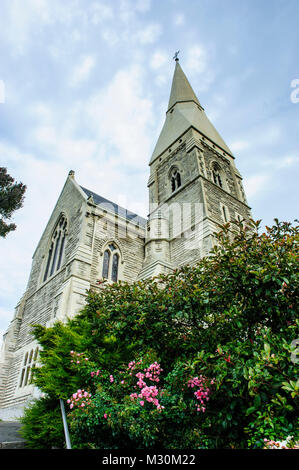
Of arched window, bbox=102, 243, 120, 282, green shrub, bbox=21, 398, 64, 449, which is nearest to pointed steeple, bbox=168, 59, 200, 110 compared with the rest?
arched window, bbox=102, 243, 120, 282

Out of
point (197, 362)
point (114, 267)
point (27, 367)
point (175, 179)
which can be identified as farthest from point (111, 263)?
point (197, 362)

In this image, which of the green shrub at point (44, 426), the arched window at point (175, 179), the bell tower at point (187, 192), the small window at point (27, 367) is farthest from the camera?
the arched window at point (175, 179)

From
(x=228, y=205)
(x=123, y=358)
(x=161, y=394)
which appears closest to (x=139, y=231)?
(x=228, y=205)

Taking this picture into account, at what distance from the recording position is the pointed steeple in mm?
29297

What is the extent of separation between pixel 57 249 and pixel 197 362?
1284 cm

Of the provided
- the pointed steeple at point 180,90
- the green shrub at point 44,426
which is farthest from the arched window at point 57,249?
the pointed steeple at point 180,90

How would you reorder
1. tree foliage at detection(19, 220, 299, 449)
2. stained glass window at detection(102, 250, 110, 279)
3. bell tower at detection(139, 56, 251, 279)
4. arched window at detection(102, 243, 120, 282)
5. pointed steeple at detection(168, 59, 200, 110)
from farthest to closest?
pointed steeple at detection(168, 59, 200, 110) → bell tower at detection(139, 56, 251, 279) → arched window at detection(102, 243, 120, 282) → stained glass window at detection(102, 250, 110, 279) → tree foliage at detection(19, 220, 299, 449)

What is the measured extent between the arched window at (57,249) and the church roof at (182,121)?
37.6 feet

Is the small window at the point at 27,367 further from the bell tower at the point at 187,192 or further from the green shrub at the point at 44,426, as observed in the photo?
the green shrub at the point at 44,426

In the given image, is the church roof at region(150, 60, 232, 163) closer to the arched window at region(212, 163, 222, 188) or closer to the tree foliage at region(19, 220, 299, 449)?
the arched window at region(212, 163, 222, 188)

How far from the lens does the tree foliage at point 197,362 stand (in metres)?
3.99

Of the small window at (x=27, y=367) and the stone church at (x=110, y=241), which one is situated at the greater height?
the stone church at (x=110, y=241)

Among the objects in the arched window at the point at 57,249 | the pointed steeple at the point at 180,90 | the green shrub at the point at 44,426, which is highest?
the pointed steeple at the point at 180,90

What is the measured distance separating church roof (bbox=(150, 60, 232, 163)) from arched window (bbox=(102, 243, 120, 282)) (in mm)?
12096
